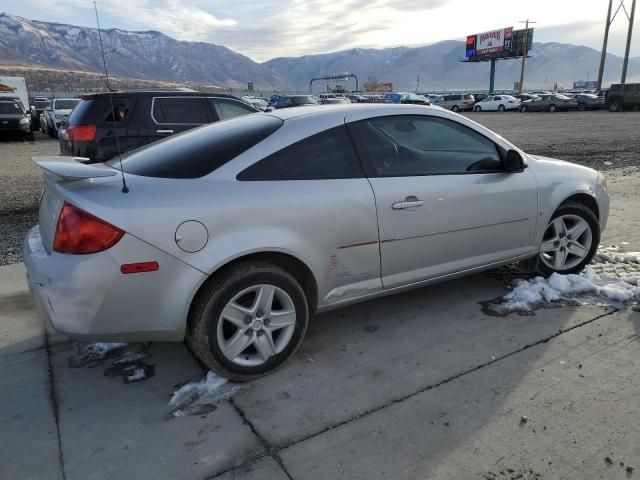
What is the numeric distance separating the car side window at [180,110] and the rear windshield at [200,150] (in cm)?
428

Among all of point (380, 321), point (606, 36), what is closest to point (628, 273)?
point (380, 321)

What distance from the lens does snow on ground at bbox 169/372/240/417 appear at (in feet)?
8.98

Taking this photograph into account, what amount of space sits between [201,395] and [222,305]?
0.54 metres

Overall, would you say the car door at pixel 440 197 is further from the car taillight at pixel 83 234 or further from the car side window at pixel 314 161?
the car taillight at pixel 83 234

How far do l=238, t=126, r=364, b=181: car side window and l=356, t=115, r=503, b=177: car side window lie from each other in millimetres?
145

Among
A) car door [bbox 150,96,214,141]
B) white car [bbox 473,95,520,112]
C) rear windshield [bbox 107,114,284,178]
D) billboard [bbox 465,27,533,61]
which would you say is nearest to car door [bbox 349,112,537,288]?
rear windshield [bbox 107,114,284,178]

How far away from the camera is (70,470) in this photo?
231 cm

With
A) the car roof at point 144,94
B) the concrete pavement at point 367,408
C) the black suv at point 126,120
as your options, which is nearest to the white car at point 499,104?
the car roof at point 144,94

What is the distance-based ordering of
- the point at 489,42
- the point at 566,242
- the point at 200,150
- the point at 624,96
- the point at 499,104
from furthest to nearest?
the point at 489,42, the point at 499,104, the point at 624,96, the point at 566,242, the point at 200,150

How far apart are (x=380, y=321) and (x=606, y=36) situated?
2530 inches

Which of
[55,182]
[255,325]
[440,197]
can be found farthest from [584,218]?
[55,182]

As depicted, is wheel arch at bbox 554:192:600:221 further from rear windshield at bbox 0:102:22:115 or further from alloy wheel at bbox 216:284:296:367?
rear windshield at bbox 0:102:22:115

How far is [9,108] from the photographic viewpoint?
60.2 feet

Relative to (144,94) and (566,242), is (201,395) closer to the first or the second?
(566,242)
